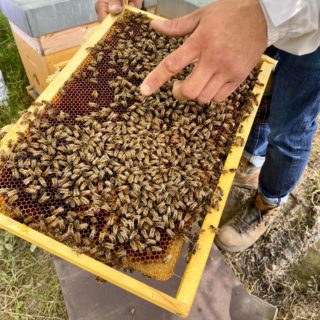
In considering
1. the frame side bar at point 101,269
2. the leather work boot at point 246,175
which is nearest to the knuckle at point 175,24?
the frame side bar at point 101,269

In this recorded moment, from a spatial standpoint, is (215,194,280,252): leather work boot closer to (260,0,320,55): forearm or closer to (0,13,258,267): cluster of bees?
(0,13,258,267): cluster of bees

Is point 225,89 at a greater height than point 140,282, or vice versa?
point 225,89

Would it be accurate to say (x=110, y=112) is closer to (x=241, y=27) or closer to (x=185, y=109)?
(x=185, y=109)

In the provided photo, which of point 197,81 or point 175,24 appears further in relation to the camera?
point 175,24

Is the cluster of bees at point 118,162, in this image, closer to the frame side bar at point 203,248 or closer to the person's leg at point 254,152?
the frame side bar at point 203,248

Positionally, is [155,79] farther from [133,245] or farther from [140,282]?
[140,282]

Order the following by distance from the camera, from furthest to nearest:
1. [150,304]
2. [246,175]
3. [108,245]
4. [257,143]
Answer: [246,175]
[257,143]
[150,304]
[108,245]

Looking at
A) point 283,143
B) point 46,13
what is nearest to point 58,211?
point 283,143
